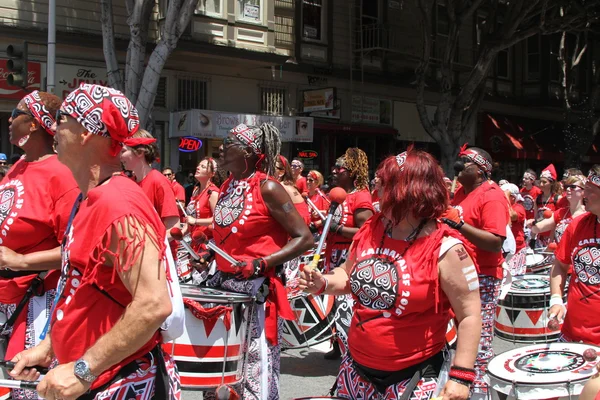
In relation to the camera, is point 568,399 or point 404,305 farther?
point 568,399

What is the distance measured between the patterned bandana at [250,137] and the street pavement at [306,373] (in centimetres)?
247

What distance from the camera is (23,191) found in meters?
3.73

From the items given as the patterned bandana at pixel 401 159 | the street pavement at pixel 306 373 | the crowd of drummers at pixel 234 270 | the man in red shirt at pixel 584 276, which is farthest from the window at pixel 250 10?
the patterned bandana at pixel 401 159

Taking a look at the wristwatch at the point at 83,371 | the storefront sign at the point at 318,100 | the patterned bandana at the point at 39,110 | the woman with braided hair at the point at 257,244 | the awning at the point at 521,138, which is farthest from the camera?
the awning at the point at 521,138

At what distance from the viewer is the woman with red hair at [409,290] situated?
3107 millimetres

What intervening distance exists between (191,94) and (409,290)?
1637cm

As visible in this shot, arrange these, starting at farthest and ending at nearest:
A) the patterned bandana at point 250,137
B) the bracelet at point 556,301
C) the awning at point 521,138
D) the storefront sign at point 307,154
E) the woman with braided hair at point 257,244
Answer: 1. the awning at point 521,138
2. the storefront sign at point 307,154
3. the patterned bandana at point 250,137
4. the bracelet at point 556,301
5. the woman with braided hair at point 257,244

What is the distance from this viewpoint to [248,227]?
4.58m

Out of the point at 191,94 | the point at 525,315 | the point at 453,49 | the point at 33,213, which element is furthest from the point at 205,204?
the point at 453,49

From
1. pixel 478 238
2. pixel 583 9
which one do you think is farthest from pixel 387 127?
pixel 478 238

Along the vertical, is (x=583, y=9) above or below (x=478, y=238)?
above

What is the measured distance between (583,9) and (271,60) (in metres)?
10.0

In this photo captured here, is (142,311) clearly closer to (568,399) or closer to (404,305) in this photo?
(404,305)

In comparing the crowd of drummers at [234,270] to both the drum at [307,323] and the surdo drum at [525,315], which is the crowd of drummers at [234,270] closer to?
the surdo drum at [525,315]
